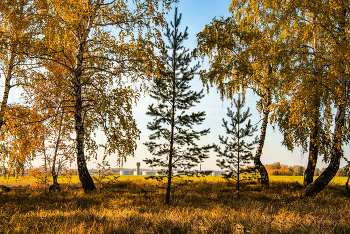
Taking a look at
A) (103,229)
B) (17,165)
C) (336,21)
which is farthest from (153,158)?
(336,21)

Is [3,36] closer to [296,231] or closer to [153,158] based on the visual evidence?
[153,158]

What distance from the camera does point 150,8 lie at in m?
10.9

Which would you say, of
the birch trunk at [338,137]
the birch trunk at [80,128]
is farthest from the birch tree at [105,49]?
the birch trunk at [338,137]

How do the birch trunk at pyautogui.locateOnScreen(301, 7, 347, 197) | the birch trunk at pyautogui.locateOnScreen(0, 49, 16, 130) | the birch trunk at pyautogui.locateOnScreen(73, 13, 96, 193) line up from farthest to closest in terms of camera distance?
the birch trunk at pyautogui.locateOnScreen(0, 49, 16, 130), the birch trunk at pyautogui.locateOnScreen(73, 13, 96, 193), the birch trunk at pyautogui.locateOnScreen(301, 7, 347, 197)

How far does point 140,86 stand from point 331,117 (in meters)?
7.75

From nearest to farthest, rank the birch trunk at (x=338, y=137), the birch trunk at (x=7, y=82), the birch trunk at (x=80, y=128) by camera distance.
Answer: the birch trunk at (x=338, y=137) < the birch trunk at (x=80, y=128) < the birch trunk at (x=7, y=82)

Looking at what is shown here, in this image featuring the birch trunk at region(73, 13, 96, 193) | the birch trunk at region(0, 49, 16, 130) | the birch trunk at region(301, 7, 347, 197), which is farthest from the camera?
the birch trunk at region(0, 49, 16, 130)

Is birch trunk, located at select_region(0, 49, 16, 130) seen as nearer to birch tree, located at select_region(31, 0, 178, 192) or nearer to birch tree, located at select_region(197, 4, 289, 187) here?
birch tree, located at select_region(31, 0, 178, 192)

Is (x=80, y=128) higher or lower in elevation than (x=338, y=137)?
higher

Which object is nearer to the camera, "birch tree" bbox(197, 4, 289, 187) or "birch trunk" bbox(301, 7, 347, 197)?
"birch trunk" bbox(301, 7, 347, 197)

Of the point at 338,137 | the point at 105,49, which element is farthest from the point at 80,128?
A: the point at 338,137

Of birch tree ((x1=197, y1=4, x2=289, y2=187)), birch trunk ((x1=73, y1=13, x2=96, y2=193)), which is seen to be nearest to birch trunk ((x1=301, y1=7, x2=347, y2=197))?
birch tree ((x1=197, y1=4, x2=289, y2=187))

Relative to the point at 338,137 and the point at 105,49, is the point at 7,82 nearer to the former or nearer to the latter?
the point at 105,49

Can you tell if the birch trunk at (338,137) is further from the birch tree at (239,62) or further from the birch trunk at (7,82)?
the birch trunk at (7,82)
